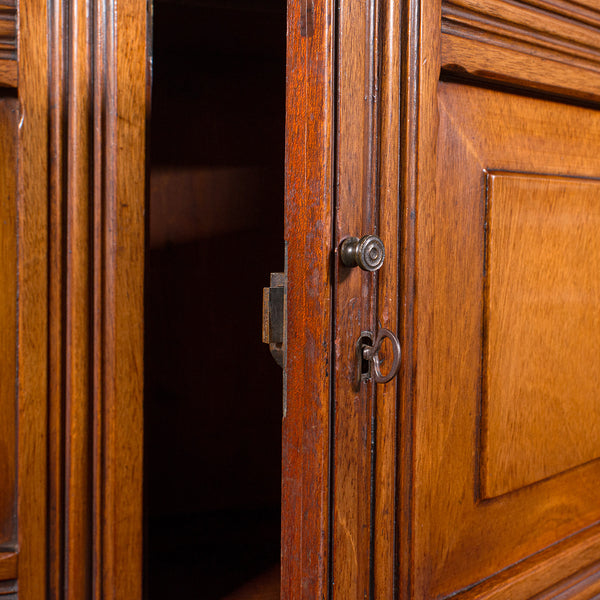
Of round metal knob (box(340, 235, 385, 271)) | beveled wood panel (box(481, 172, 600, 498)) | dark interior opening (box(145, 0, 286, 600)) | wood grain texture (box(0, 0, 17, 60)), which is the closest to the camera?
round metal knob (box(340, 235, 385, 271))

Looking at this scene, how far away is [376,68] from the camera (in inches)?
19.2

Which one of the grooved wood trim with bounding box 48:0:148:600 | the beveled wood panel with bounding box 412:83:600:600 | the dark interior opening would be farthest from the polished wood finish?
the dark interior opening

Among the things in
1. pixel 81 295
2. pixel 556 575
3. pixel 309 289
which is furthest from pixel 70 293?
pixel 556 575

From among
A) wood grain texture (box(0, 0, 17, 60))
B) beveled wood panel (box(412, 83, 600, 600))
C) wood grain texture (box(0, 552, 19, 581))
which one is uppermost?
wood grain texture (box(0, 0, 17, 60))

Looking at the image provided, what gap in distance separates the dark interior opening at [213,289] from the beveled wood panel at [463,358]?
2.28ft

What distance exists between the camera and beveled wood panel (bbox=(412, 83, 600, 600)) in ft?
1.76

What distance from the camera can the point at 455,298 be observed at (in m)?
0.56

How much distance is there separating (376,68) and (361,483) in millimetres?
332

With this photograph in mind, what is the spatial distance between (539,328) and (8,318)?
599mm

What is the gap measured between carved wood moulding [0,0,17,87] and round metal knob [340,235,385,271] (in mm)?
499

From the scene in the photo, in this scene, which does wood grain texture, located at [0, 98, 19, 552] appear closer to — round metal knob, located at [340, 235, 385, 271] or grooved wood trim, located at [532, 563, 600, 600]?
round metal knob, located at [340, 235, 385, 271]

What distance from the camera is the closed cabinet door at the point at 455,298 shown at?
0.47m

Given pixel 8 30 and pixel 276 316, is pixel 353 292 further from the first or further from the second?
pixel 8 30

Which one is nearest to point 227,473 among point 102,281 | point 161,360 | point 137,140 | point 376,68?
point 161,360
